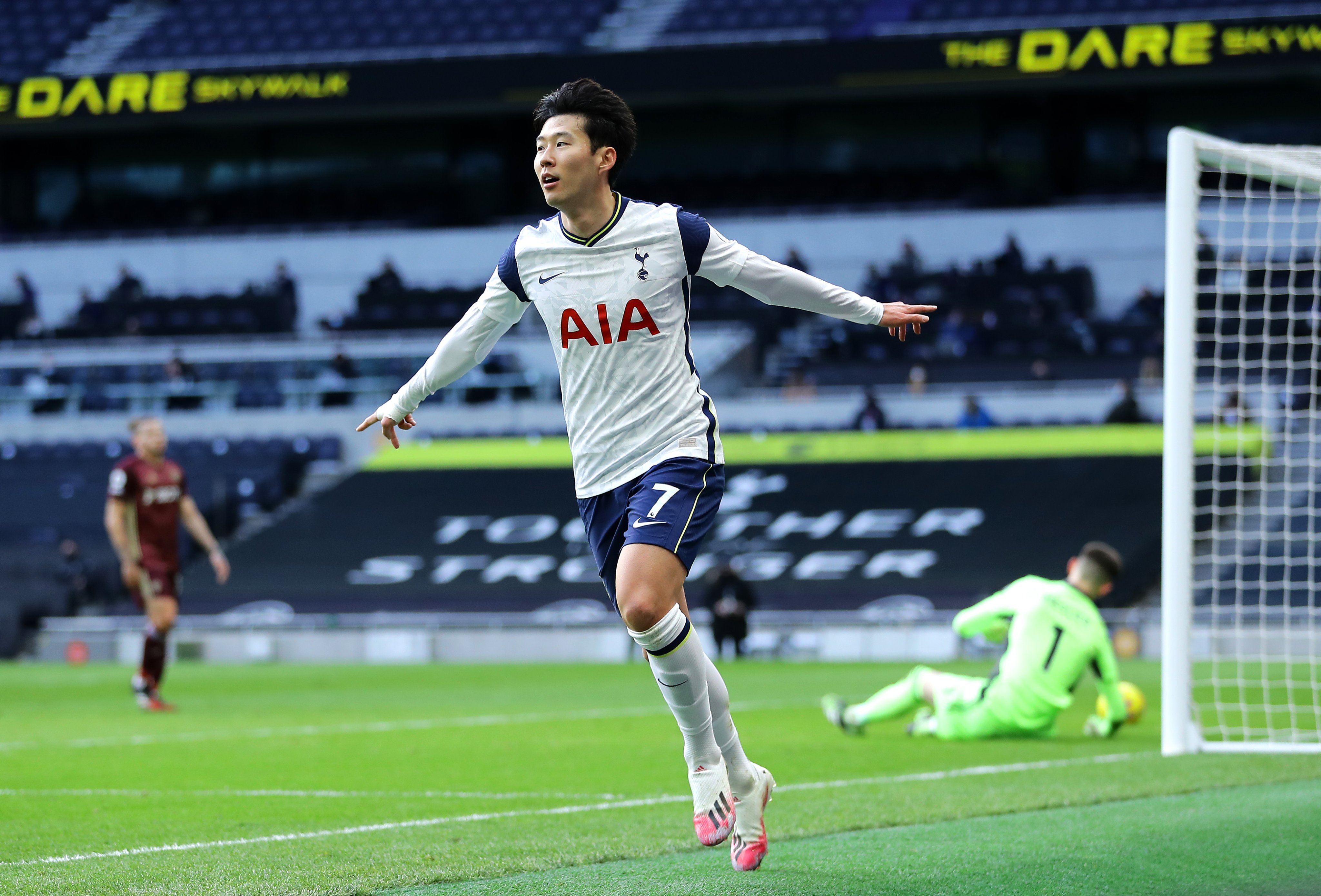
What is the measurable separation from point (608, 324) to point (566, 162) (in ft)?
1.67

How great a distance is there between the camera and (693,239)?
16.0ft

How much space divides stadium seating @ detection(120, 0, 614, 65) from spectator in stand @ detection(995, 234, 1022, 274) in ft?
31.0

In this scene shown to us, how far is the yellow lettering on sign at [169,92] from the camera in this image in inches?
1222

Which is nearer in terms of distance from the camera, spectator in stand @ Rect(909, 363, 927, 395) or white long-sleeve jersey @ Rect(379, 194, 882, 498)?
white long-sleeve jersey @ Rect(379, 194, 882, 498)

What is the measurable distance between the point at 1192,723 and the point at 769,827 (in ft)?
9.93

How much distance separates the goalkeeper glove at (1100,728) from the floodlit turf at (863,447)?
474 inches

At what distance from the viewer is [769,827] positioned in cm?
584

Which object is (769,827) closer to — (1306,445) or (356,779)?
(356,779)

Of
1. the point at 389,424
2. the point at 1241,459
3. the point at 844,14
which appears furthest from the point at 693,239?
the point at 844,14

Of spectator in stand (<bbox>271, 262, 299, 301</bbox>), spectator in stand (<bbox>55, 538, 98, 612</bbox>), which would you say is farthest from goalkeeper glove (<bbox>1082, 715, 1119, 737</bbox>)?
spectator in stand (<bbox>271, 262, 299, 301</bbox>)

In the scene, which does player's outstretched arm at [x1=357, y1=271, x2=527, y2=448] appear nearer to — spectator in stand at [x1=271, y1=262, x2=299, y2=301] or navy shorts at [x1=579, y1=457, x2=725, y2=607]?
navy shorts at [x1=579, y1=457, x2=725, y2=607]

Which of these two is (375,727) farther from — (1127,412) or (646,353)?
(1127,412)

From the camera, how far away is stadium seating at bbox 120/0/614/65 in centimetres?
3200

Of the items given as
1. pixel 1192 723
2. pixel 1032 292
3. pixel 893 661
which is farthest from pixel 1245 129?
pixel 1192 723
